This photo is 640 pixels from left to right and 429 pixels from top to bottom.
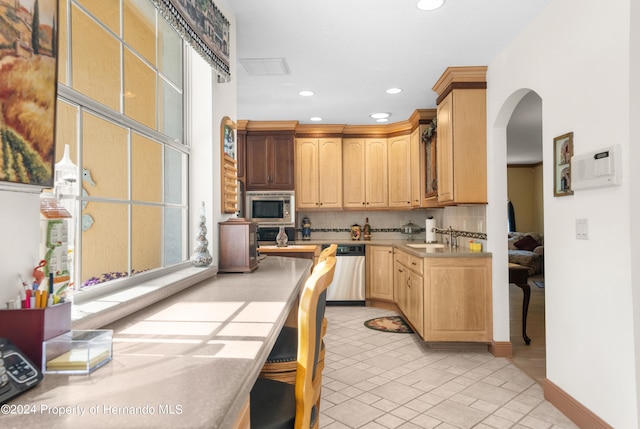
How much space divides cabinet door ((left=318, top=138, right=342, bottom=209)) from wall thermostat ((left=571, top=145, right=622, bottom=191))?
12.1 feet

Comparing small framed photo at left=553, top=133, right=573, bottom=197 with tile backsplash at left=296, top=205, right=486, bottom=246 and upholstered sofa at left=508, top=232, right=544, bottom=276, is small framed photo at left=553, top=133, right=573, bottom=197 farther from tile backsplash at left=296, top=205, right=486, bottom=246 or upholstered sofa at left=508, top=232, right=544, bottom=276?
upholstered sofa at left=508, top=232, right=544, bottom=276

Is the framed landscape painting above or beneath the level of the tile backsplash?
above

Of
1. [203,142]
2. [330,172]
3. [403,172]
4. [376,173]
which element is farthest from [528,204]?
[203,142]

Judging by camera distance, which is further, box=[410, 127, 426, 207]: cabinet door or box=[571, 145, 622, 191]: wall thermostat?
box=[410, 127, 426, 207]: cabinet door

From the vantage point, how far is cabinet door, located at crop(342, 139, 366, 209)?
19.4ft

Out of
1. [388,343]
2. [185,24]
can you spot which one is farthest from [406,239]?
[185,24]

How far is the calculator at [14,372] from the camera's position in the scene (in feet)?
2.56

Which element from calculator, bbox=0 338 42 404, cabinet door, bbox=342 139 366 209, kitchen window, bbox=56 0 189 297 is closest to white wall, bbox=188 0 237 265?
kitchen window, bbox=56 0 189 297

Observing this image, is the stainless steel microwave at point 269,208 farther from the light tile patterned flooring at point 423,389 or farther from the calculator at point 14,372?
the calculator at point 14,372

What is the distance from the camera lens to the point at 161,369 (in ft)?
3.07

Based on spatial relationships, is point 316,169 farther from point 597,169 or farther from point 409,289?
point 597,169

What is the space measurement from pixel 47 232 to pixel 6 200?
0.15m

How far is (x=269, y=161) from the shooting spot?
225 inches

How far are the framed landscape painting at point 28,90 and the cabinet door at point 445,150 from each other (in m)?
3.33
